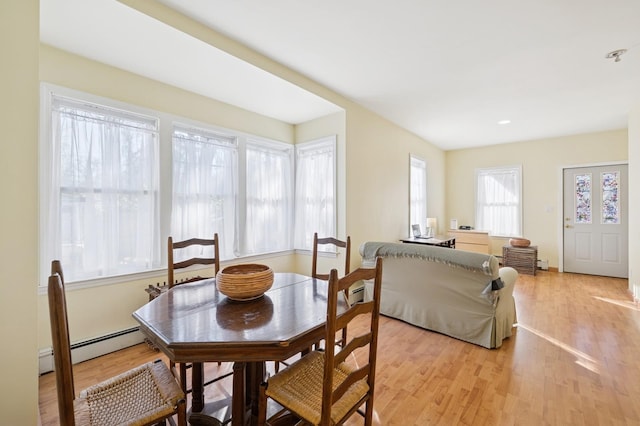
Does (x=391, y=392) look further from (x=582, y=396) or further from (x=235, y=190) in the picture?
(x=235, y=190)

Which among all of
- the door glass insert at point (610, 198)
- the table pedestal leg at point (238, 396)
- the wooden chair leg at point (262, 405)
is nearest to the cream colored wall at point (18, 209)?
the table pedestal leg at point (238, 396)

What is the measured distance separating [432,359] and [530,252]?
4.18 metres

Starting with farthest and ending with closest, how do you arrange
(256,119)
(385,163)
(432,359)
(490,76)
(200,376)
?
(385,163) → (256,119) → (490,76) → (432,359) → (200,376)

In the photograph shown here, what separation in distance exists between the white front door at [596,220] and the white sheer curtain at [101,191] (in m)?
6.92

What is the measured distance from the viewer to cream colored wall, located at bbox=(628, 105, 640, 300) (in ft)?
12.0

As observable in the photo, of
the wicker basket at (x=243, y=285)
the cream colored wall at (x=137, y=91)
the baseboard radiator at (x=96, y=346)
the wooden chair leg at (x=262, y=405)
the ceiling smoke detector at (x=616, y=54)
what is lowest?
the baseboard radiator at (x=96, y=346)

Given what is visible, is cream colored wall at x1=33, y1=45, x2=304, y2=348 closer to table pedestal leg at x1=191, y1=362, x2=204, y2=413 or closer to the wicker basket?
table pedestal leg at x1=191, y1=362, x2=204, y2=413

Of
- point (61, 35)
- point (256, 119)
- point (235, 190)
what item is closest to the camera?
point (61, 35)

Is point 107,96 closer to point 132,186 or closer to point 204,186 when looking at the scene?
point 132,186

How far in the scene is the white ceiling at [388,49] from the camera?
78.7 inches

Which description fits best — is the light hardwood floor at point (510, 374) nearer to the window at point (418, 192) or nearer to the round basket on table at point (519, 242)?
the round basket on table at point (519, 242)

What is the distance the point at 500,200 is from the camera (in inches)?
241

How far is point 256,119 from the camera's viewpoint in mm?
3727

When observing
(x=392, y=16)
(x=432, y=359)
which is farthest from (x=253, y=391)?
(x=392, y=16)
